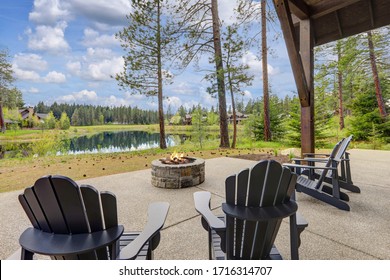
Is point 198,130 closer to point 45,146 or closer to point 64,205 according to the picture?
point 45,146

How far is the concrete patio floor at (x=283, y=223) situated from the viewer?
5.98 feet

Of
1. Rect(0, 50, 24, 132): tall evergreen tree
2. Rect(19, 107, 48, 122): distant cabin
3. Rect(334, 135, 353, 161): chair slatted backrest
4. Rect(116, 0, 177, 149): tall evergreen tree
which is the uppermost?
Rect(116, 0, 177, 149): tall evergreen tree

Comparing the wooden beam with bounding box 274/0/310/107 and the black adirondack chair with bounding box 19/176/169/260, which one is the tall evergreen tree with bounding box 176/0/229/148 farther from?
the black adirondack chair with bounding box 19/176/169/260

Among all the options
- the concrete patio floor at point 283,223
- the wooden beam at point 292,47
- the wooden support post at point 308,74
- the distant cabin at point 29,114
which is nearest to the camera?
the concrete patio floor at point 283,223

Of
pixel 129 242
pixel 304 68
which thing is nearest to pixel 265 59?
pixel 304 68

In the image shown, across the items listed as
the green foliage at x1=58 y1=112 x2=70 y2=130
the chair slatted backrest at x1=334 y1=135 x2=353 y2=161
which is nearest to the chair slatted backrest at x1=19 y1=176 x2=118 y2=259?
the chair slatted backrest at x1=334 y1=135 x2=353 y2=161

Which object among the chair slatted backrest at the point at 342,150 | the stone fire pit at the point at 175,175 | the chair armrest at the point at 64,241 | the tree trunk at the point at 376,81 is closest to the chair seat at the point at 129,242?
the chair armrest at the point at 64,241

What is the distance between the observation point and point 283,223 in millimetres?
2328

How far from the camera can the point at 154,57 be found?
8.96 metres

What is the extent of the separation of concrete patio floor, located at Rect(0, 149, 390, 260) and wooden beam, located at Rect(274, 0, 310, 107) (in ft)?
6.24

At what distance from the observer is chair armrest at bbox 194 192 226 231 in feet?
4.12

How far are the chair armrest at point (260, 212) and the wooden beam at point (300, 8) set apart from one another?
3808mm

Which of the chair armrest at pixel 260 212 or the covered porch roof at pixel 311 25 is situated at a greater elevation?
the covered porch roof at pixel 311 25

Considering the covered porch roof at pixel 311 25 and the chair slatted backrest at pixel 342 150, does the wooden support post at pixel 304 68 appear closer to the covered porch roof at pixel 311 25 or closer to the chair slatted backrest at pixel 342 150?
the covered porch roof at pixel 311 25
